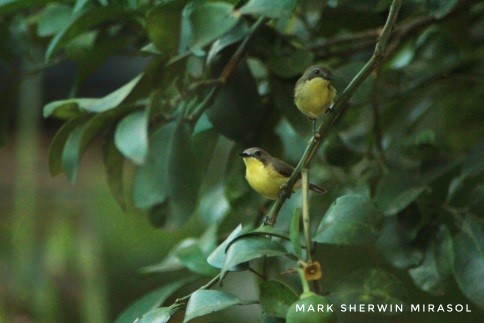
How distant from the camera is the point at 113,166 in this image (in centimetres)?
65

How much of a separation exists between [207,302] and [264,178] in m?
0.13

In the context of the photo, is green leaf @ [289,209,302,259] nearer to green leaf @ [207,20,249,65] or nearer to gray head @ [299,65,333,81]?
gray head @ [299,65,333,81]

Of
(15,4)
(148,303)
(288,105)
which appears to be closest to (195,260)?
(148,303)

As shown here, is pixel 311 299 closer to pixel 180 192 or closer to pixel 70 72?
pixel 180 192

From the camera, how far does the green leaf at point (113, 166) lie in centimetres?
63

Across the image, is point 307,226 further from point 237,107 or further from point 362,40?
point 362,40

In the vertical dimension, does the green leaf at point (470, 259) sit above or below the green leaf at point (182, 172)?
below

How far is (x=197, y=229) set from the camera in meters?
1.46

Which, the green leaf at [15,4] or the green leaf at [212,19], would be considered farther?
the green leaf at [15,4]

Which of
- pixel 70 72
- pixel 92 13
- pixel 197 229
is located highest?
pixel 92 13

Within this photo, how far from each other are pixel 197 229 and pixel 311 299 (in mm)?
1073

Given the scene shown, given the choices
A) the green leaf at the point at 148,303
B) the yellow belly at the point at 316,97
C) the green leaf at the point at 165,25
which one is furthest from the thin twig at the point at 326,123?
the green leaf at the point at 148,303

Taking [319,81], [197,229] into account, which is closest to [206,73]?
[319,81]

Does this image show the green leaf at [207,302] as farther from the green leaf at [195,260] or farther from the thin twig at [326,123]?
the green leaf at [195,260]
